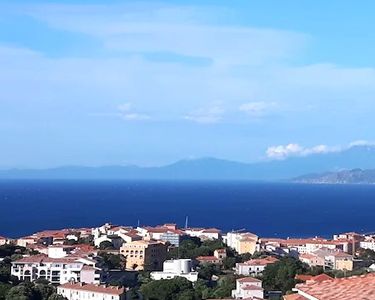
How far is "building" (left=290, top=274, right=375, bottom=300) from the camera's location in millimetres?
4176

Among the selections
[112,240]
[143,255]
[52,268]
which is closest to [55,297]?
[52,268]

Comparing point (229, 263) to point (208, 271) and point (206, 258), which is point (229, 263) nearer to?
point (206, 258)

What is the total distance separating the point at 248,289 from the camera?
88.3 ft

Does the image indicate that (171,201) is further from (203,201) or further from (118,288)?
(118,288)

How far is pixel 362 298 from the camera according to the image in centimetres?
407

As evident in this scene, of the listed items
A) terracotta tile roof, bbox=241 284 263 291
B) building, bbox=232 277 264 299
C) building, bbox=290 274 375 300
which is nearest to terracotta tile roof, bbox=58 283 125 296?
building, bbox=232 277 264 299

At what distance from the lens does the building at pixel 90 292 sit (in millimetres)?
26266

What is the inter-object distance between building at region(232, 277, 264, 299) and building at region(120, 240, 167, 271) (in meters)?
11.2

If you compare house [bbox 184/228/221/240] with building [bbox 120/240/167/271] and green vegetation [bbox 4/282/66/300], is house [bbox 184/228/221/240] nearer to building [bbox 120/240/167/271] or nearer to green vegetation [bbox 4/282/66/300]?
building [bbox 120/240/167/271]

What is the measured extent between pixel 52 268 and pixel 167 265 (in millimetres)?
4952

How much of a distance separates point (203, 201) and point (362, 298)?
100980 millimetres

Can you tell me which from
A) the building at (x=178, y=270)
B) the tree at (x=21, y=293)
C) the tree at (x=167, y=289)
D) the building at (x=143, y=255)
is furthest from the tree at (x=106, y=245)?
the tree at (x=21, y=293)

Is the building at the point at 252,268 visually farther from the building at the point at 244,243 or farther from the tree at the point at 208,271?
the building at the point at 244,243

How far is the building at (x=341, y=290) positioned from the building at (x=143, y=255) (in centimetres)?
3428
